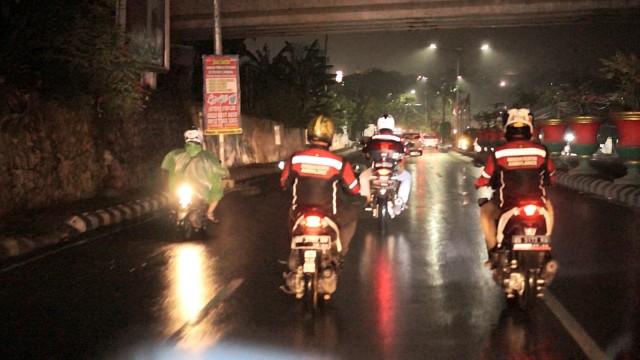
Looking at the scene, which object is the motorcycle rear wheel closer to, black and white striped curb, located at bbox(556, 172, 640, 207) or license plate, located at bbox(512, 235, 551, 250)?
license plate, located at bbox(512, 235, 551, 250)

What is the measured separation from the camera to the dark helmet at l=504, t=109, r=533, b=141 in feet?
24.2

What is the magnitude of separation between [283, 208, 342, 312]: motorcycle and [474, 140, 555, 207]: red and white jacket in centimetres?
165

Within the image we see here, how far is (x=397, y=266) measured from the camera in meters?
9.62

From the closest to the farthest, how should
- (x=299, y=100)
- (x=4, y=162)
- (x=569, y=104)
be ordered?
(x=4, y=162), (x=569, y=104), (x=299, y=100)

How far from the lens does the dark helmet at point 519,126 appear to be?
7.39 meters

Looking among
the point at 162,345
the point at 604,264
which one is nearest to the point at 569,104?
the point at 604,264

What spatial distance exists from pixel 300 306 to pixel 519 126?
2729 millimetres

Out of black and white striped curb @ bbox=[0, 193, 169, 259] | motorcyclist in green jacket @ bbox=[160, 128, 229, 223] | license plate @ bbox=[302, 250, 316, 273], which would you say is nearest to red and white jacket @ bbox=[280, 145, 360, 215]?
license plate @ bbox=[302, 250, 316, 273]

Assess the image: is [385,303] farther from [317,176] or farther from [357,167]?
[357,167]

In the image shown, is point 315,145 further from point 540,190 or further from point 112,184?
point 112,184

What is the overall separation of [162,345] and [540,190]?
372 centimetres

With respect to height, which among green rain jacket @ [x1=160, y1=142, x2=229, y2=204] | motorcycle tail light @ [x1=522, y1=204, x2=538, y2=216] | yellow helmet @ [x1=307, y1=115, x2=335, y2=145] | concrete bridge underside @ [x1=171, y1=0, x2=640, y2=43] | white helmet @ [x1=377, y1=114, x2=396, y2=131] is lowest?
motorcycle tail light @ [x1=522, y1=204, x2=538, y2=216]

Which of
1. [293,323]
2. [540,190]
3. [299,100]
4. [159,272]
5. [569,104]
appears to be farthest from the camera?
[299,100]

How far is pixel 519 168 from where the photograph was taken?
7.24m
